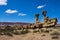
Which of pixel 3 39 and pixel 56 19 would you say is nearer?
pixel 3 39

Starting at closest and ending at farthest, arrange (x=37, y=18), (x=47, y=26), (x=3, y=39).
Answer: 1. (x=3, y=39)
2. (x=47, y=26)
3. (x=37, y=18)

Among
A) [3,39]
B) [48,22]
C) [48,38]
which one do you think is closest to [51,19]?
[48,22]

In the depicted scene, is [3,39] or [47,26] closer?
[3,39]

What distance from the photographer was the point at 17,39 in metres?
25.9

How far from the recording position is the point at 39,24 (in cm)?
4050

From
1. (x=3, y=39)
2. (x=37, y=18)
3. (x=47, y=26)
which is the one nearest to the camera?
(x=3, y=39)

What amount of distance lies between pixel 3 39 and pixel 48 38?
7.30 metres

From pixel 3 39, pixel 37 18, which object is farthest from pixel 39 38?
pixel 37 18

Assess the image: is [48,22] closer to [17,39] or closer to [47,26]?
[47,26]

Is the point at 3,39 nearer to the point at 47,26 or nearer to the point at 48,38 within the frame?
the point at 48,38

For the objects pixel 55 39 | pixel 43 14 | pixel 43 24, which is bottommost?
pixel 55 39

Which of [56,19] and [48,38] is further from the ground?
[56,19]

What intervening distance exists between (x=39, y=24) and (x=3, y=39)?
16.7 metres

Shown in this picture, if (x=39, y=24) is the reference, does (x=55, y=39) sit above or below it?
below
